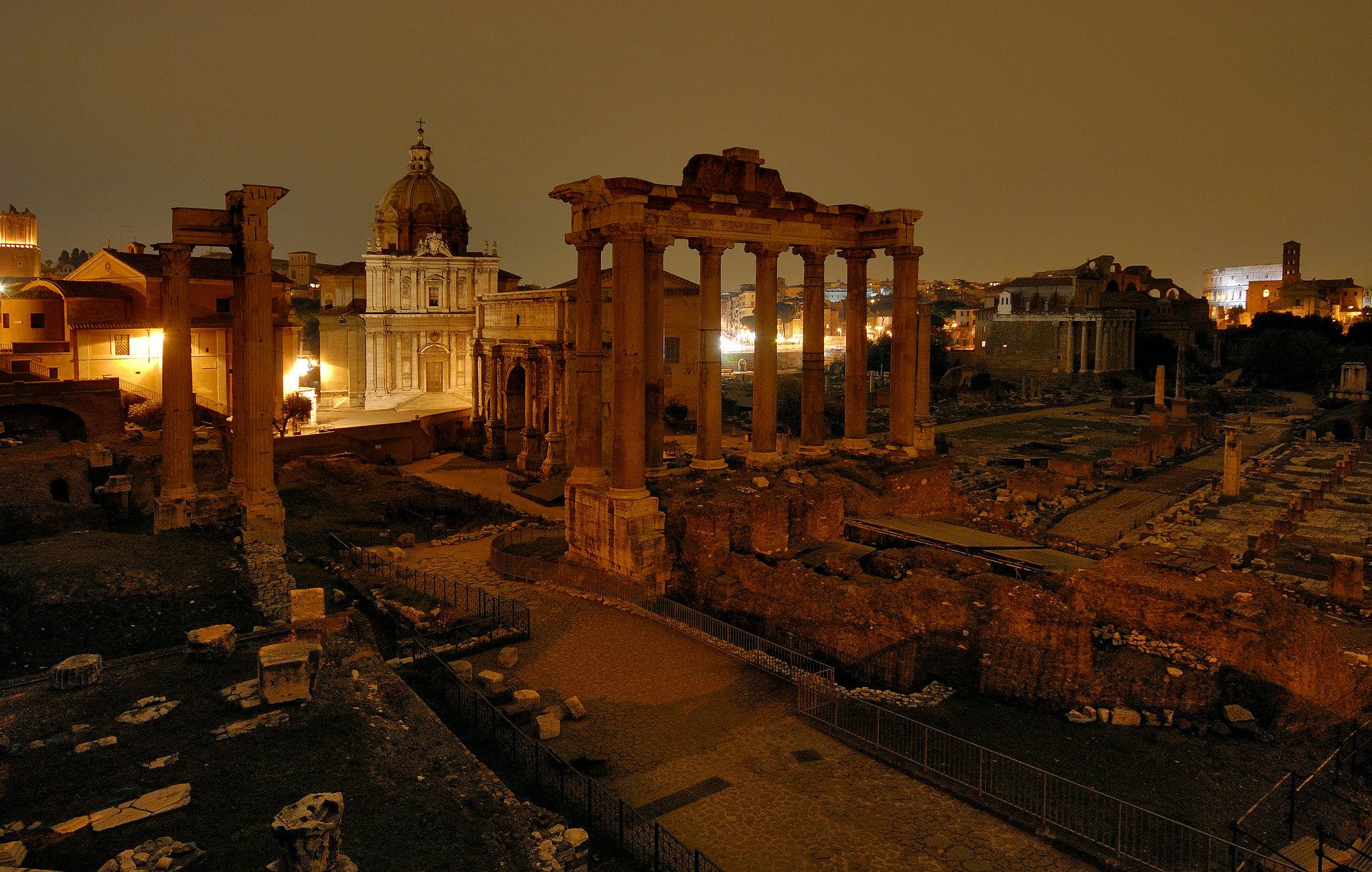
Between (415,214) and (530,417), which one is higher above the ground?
(415,214)

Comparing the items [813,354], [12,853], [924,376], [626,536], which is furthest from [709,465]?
[12,853]

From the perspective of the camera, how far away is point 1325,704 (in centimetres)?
1169

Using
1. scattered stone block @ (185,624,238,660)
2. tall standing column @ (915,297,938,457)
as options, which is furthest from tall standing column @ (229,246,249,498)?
tall standing column @ (915,297,938,457)

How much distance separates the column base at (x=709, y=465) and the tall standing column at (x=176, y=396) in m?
10.6

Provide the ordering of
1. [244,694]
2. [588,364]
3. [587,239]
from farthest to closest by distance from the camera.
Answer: [588,364] < [587,239] < [244,694]

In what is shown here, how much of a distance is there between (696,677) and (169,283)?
13.1 metres

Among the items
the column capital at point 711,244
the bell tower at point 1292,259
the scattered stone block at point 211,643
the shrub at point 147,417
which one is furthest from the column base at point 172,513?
the bell tower at point 1292,259

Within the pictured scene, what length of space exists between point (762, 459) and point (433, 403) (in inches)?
1145

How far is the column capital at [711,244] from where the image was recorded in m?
19.2

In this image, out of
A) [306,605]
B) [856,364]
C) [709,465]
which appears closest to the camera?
[306,605]

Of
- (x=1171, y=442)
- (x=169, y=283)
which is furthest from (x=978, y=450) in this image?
(x=169, y=283)

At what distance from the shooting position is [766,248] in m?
20.1

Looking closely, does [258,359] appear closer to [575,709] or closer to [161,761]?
[575,709]

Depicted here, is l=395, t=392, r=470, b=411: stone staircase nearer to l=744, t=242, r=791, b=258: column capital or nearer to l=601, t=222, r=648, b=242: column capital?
l=744, t=242, r=791, b=258: column capital
